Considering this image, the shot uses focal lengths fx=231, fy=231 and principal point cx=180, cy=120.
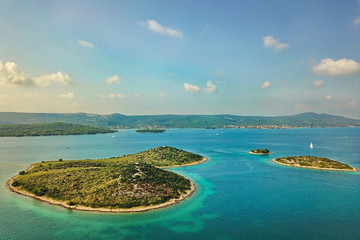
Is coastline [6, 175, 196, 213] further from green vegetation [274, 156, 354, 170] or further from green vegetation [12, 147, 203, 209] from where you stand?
green vegetation [274, 156, 354, 170]

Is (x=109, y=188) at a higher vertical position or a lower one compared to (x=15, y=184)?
higher

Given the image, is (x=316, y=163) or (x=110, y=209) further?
(x=316, y=163)

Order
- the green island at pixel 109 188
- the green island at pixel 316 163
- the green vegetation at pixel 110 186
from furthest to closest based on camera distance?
the green island at pixel 316 163 → the green vegetation at pixel 110 186 → the green island at pixel 109 188

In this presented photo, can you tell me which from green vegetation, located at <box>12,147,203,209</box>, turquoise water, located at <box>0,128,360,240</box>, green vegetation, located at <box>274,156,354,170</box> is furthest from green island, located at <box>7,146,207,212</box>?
green vegetation, located at <box>274,156,354,170</box>

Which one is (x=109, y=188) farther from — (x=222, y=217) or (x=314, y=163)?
(x=314, y=163)

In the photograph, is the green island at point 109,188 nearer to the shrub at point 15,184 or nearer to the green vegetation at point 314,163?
the shrub at point 15,184

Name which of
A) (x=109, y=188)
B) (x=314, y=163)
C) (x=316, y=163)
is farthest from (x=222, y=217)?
(x=316, y=163)

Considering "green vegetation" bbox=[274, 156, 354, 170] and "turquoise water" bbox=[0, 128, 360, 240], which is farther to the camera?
"green vegetation" bbox=[274, 156, 354, 170]

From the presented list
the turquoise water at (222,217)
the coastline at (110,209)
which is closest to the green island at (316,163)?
the turquoise water at (222,217)
